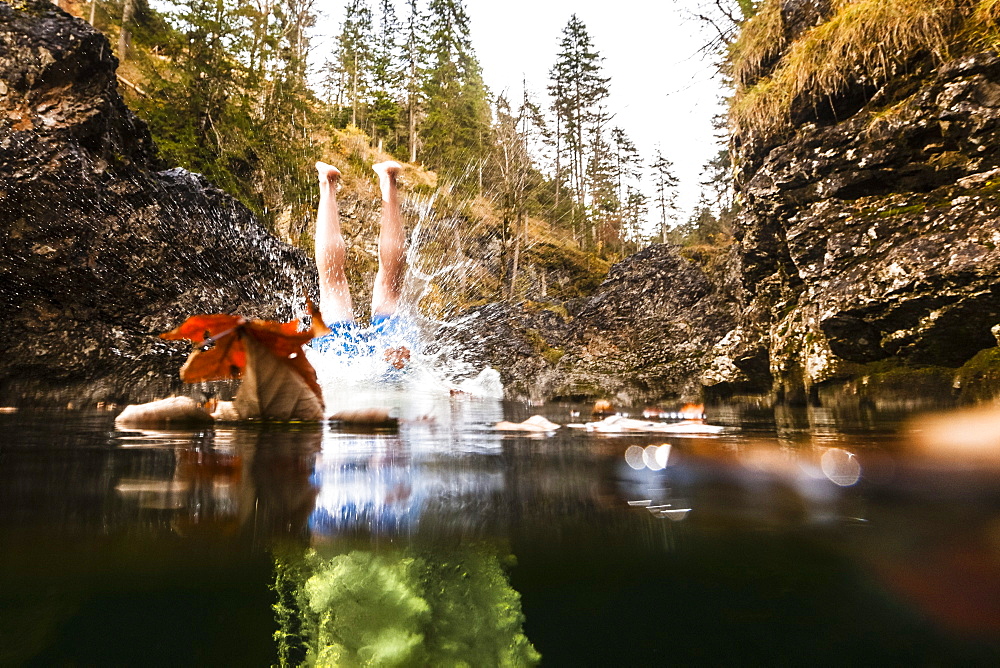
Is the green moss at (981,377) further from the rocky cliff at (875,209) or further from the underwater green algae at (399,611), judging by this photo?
the underwater green algae at (399,611)

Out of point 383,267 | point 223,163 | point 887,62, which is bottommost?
point 383,267

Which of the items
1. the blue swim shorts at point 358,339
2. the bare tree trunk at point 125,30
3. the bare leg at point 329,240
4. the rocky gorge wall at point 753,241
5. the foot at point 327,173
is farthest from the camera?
the bare tree trunk at point 125,30

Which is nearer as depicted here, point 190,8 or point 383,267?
point 383,267

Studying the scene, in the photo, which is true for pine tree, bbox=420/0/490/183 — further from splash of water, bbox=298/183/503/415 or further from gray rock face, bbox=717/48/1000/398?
gray rock face, bbox=717/48/1000/398

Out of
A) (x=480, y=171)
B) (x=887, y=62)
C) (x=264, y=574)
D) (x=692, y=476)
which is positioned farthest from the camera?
(x=480, y=171)

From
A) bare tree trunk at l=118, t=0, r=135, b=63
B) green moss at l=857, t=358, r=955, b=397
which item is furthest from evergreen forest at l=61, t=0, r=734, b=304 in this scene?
green moss at l=857, t=358, r=955, b=397

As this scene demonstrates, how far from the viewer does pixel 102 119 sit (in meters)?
5.56

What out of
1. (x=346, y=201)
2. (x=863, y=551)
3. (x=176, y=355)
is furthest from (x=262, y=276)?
(x=346, y=201)

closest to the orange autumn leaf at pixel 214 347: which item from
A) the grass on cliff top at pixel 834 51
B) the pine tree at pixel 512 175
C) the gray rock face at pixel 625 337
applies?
the grass on cliff top at pixel 834 51

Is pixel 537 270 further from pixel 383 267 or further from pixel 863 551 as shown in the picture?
pixel 863 551

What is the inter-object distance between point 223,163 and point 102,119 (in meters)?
3.70

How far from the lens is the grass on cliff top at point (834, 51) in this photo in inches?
166

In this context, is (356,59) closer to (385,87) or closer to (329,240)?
(385,87)

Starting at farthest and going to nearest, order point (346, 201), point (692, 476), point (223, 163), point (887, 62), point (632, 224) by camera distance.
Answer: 1. point (632, 224)
2. point (346, 201)
3. point (223, 163)
4. point (887, 62)
5. point (692, 476)
